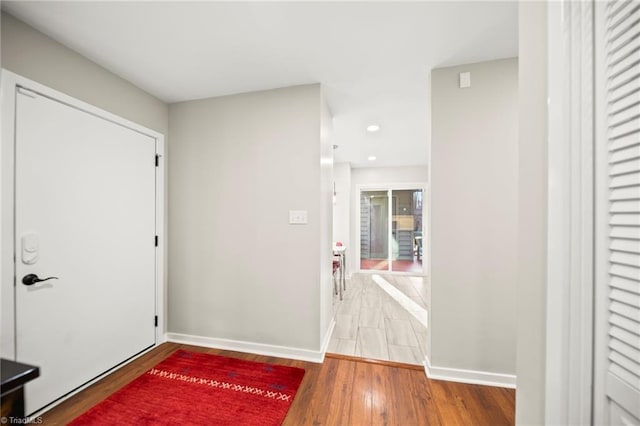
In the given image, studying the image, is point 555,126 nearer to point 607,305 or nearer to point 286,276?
point 607,305

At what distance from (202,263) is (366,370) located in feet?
6.08

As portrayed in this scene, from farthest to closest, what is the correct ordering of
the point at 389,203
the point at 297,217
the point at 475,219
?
the point at 389,203, the point at 297,217, the point at 475,219

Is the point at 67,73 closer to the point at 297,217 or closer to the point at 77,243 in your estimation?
the point at 77,243

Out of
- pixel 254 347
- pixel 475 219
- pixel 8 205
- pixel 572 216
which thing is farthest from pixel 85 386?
pixel 475 219

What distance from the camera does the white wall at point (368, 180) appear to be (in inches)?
221

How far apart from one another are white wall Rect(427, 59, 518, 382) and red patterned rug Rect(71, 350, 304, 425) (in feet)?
4.23

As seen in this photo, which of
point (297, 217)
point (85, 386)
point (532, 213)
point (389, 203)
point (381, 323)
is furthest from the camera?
point (389, 203)

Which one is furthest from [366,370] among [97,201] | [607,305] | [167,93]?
[167,93]

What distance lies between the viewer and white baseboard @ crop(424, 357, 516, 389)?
184cm

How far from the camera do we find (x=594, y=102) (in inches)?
27.1

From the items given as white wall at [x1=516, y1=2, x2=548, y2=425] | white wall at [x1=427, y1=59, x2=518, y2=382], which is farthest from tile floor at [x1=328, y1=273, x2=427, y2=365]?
white wall at [x1=516, y1=2, x2=548, y2=425]

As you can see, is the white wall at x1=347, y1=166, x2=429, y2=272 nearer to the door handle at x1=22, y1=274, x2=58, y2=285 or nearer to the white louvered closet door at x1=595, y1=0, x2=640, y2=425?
the door handle at x1=22, y1=274, x2=58, y2=285

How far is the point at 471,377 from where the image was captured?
1.88 m

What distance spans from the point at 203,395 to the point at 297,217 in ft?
4.97
